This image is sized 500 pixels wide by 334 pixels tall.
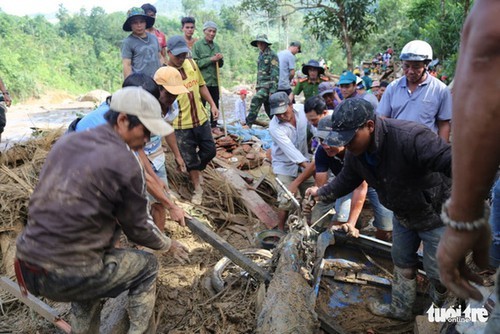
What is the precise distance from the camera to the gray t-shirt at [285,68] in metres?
8.35

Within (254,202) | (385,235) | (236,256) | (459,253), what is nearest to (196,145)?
(254,202)

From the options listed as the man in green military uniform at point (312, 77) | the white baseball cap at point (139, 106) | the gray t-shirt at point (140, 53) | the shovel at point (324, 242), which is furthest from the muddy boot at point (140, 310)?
the man in green military uniform at point (312, 77)

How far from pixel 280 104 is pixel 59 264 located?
3222 millimetres

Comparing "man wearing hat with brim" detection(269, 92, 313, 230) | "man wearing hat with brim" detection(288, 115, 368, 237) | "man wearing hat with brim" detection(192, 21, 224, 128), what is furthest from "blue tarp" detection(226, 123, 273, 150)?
"man wearing hat with brim" detection(288, 115, 368, 237)

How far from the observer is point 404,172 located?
2611mm

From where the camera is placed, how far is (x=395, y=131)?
260 centimetres

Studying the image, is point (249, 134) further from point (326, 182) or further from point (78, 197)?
point (78, 197)

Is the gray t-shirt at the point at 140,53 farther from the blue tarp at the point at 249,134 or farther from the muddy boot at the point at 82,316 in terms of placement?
the muddy boot at the point at 82,316

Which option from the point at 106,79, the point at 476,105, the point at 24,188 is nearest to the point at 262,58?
the point at 24,188

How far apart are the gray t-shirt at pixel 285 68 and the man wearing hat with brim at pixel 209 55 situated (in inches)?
69.0

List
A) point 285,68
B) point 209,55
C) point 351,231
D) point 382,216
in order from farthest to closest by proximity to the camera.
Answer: point 285,68, point 209,55, point 382,216, point 351,231

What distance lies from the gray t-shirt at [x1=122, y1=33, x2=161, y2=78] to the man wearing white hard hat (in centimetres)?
350

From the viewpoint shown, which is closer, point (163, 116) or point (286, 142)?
point (163, 116)

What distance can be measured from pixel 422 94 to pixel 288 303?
284cm
